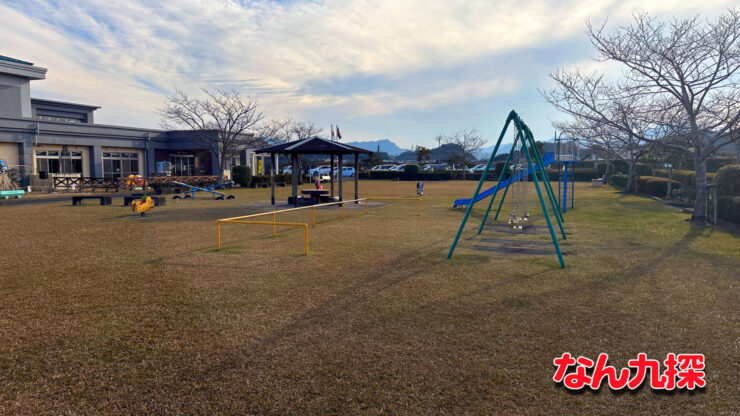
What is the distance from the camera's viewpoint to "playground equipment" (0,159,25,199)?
20219 millimetres

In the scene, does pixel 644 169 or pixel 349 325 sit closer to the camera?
pixel 349 325

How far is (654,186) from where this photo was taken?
2358cm

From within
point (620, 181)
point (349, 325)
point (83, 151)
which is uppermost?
point (83, 151)

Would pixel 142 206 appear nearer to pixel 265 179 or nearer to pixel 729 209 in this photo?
pixel 729 209

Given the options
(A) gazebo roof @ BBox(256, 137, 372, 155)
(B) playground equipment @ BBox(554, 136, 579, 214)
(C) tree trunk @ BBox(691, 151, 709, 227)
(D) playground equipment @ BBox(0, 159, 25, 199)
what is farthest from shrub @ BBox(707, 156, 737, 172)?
(D) playground equipment @ BBox(0, 159, 25, 199)

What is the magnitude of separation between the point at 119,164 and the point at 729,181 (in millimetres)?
36260

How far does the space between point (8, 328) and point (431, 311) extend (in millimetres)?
4647

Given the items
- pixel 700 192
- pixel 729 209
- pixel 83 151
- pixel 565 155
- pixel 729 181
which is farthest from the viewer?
pixel 83 151

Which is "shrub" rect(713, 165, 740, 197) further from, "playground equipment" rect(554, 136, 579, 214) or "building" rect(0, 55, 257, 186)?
"building" rect(0, 55, 257, 186)

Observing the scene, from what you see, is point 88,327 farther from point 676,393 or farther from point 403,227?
point 403,227

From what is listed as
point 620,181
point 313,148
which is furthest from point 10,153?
point 620,181

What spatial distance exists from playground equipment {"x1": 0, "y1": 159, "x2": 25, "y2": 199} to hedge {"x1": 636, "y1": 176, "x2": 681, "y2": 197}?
3135 cm

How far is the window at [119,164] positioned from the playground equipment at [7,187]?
6.94 metres

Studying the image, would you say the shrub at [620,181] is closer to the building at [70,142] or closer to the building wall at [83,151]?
the building at [70,142]
